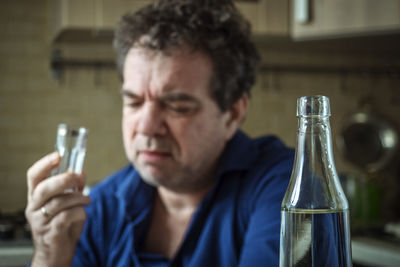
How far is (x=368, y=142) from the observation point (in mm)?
2844

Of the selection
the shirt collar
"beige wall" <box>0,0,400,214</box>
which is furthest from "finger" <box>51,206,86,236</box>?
"beige wall" <box>0,0,400,214</box>

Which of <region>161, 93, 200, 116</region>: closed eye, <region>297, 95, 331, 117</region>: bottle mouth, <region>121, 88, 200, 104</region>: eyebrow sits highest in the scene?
<region>121, 88, 200, 104</region>: eyebrow

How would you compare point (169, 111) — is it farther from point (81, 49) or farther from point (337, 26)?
point (81, 49)

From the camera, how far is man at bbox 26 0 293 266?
101 cm

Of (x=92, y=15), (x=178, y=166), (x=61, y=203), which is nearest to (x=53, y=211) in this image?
(x=61, y=203)

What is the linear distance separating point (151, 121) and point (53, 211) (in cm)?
24

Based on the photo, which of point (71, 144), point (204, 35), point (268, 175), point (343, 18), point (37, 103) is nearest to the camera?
point (71, 144)

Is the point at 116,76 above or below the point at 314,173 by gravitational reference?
above

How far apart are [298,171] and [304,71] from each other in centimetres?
245

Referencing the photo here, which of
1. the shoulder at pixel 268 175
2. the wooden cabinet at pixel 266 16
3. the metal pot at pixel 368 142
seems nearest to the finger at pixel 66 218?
the shoulder at pixel 268 175

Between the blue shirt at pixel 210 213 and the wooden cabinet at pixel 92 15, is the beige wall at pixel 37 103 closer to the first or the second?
the wooden cabinet at pixel 92 15

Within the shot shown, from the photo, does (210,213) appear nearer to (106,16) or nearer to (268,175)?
(268,175)

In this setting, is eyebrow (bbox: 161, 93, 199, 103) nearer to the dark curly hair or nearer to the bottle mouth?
the dark curly hair

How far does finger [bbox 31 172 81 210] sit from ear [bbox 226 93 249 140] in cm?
45
